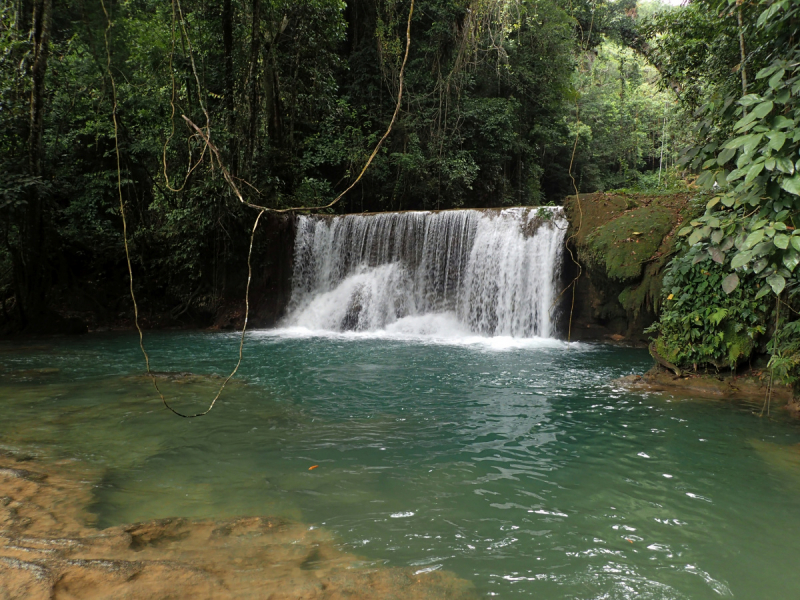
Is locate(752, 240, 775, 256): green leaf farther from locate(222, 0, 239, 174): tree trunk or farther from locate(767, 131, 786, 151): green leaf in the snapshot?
locate(222, 0, 239, 174): tree trunk

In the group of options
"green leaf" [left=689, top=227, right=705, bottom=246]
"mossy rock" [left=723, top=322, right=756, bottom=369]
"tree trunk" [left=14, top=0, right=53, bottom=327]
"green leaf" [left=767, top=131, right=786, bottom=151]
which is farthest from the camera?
"tree trunk" [left=14, top=0, right=53, bottom=327]

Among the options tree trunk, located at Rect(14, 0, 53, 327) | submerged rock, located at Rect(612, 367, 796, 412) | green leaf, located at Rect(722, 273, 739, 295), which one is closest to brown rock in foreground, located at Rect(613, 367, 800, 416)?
submerged rock, located at Rect(612, 367, 796, 412)

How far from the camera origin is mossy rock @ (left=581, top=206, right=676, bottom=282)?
9.41 metres

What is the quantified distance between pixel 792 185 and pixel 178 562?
3.87 m

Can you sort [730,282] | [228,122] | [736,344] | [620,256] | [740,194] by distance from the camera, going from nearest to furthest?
[740,194] → [730,282] → [736,344] → [620,256] → [228,122]

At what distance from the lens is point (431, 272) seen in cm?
1265

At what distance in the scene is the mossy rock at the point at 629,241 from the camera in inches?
371

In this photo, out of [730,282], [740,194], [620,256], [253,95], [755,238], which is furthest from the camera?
[253,95]

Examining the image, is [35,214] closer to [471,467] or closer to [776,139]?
[471,467]

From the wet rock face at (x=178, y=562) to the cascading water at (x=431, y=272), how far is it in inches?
345

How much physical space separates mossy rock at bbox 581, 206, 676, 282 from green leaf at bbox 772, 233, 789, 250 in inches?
252

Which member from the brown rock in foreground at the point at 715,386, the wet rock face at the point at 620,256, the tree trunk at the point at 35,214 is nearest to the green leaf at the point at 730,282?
the brown rock in foreground at the point at 715,386

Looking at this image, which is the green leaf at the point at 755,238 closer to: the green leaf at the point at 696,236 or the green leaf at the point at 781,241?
the green leaf at the point at 781,241

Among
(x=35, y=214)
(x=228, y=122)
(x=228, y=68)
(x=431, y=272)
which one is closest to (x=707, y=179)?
(x=431, y=272)
